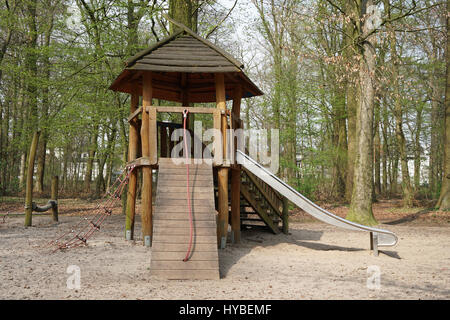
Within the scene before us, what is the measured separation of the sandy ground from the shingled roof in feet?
12.0

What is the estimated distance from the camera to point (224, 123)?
782 centimetres

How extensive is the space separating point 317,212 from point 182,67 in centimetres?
386

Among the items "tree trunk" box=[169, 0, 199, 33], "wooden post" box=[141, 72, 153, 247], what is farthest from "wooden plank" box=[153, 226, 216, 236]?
"tree trunk" box=[169, 0, 199, 33]

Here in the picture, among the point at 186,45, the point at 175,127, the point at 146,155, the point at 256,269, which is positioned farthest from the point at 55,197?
the point at 256,269

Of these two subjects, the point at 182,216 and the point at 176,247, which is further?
the point at 182,216

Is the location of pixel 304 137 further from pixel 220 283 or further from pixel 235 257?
pixel 220 283

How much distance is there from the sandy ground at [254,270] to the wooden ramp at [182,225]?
0.91 feet

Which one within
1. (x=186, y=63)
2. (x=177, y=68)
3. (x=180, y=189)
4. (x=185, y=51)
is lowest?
(x=180, y=189)

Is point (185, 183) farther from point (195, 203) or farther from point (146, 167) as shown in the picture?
point (146, 167)

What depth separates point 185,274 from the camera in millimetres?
5492

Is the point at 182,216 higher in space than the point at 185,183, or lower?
lower

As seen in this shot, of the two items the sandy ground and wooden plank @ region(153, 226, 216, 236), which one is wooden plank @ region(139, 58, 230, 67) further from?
the sandy ground

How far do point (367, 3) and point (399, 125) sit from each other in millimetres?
7696

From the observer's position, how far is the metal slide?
7230 millimetres
